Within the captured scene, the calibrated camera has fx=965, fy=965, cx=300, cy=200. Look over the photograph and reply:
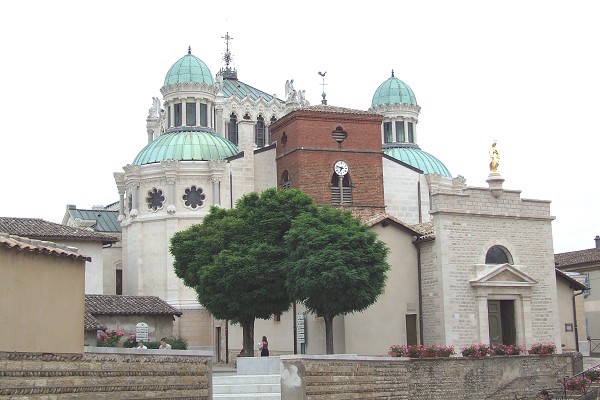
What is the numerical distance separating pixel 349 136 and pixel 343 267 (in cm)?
1739

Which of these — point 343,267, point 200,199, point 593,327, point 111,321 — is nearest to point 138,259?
point 200,199

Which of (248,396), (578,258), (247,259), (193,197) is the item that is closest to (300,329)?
(247,259)

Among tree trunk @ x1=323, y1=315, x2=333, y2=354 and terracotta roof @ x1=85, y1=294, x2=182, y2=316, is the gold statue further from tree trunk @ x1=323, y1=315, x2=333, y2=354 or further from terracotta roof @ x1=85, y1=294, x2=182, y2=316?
terracotta roof @ x1=85, y1=294, x2=182, y2=316

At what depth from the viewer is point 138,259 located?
56219mm

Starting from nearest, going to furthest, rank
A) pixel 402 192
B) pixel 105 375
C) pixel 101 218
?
pixel 105 375 → pixel 402 192 → pixel 101 218

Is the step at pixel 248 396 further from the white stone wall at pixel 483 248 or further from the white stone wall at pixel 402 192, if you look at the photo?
the white stone wall at pixel 402 192

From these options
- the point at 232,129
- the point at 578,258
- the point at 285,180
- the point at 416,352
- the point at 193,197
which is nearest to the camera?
the point at 416,352

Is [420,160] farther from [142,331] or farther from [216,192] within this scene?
[142,331]

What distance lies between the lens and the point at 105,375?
66.2 feet

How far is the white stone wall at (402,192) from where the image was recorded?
57.2 m

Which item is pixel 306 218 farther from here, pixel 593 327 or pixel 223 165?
pixel 593 327

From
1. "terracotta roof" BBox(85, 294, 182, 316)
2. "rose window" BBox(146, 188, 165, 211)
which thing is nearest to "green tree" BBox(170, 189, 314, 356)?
"terracotta roof" BBox(85, 294, 182, 316)

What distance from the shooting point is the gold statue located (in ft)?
142

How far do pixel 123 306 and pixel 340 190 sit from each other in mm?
14685
